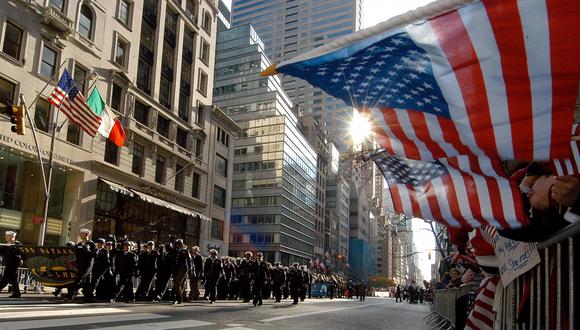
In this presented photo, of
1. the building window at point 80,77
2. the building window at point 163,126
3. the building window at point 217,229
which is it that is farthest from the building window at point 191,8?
the building window at point 217,229

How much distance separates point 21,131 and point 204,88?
27608 millimetres

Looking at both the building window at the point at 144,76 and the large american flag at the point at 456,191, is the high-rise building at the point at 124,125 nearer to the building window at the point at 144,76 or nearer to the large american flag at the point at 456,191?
the building window at the point at 144,76

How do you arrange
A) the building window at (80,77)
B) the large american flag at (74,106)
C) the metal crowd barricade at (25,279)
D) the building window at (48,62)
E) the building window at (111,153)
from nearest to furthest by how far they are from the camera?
the metal crowd barricade at (25,279), the large american flag at (74,106), the building window at (48,62), the building window at (80,77), the building window at (111,153)

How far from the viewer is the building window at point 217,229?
1769 inches

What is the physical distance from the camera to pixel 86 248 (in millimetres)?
13164

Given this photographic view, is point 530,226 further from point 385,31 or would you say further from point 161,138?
point 161,138

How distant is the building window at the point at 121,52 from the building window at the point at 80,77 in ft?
→ 12.8

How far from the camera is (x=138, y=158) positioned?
111ft

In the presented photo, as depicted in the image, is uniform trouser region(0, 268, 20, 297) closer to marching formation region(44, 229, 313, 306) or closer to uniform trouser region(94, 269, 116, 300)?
marching formation region(44, 229, 313, 306)

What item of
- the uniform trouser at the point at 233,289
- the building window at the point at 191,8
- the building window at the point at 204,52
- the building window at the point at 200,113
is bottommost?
the uniform trouser at the point at 233,289

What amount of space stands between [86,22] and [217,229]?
22.6m

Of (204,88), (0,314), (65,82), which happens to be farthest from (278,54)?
(0,314)

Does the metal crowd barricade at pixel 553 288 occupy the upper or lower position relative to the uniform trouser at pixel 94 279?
upper

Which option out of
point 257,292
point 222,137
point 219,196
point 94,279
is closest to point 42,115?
point 94,279
